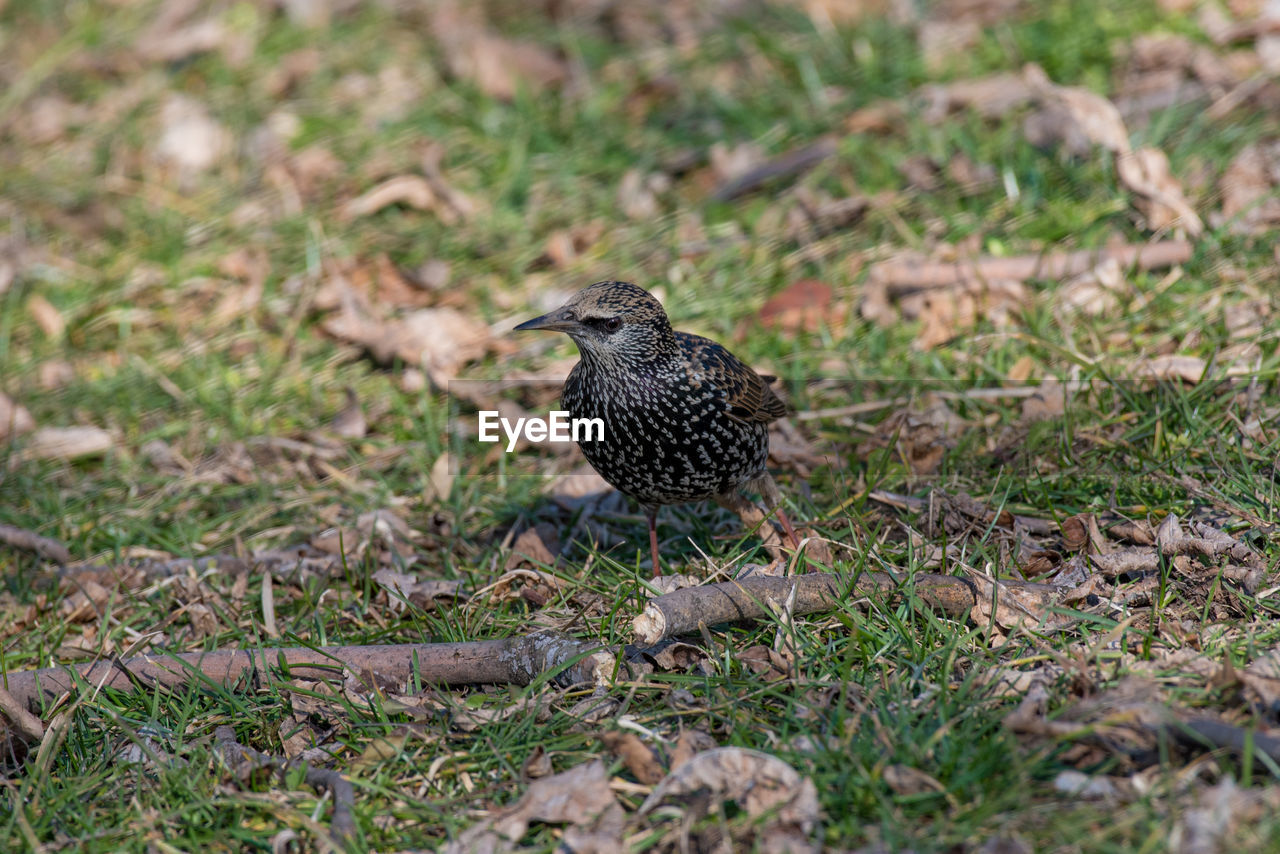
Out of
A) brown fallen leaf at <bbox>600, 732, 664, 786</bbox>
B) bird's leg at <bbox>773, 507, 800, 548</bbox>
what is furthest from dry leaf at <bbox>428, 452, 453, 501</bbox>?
brown fallen leaf at <bbox>600, 732, 664, 786</bbox>

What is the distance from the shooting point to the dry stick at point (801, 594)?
156 inches

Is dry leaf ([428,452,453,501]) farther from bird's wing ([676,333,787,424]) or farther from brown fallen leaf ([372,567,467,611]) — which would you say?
bird's wing ([676,333,787,424])

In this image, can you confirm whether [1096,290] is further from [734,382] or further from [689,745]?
[689,745]

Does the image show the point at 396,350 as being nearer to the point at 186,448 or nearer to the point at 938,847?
the point at 186,448

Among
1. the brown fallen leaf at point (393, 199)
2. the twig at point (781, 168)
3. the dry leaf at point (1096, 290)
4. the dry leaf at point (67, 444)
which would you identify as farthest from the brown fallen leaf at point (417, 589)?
the brown fallen leaf at point (393, 199)

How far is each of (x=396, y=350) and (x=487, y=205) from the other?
170 cm

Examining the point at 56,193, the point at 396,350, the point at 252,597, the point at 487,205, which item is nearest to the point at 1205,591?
the point at 252,597

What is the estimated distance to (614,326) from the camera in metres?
4.64

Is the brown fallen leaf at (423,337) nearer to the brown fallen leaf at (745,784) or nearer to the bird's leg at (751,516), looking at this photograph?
the bird's leg at (751,516)

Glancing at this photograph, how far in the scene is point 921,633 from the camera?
3.98 m

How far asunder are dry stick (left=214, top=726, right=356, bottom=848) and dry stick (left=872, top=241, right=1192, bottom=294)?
4.12 metres

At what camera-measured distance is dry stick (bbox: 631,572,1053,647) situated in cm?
396

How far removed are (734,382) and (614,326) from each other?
553 mm
